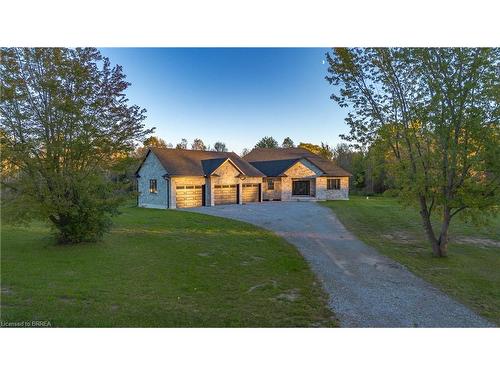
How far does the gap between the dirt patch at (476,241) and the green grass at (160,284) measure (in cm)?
710

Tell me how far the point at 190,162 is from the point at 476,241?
18.9 m

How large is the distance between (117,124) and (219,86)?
3.47m

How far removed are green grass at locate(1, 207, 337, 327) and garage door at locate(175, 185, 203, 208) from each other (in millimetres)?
11524

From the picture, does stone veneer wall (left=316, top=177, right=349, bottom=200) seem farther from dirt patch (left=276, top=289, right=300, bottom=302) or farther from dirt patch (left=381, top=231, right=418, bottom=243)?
dirt patch (left=276, top=289, right=300, bottom=302)

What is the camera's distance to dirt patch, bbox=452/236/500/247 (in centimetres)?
1133

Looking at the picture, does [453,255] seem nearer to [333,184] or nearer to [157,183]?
[157,183]

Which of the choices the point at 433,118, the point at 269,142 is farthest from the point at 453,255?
the point at 269,142

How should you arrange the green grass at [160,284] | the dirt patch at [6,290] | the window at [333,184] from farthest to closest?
the window at [333,184], the dirt patch at [6,290], the green grass at [160,284]

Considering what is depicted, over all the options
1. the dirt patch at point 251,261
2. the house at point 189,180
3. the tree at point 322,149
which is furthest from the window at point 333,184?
the dirt patch at point 251,261

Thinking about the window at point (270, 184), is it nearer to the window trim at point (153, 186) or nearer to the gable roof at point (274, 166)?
the gable roof at point (274, 166)

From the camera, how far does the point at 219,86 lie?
9.52 m

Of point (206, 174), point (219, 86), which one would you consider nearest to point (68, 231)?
point (219, 86)

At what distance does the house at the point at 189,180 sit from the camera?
72.0ft
